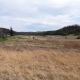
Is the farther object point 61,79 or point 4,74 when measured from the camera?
point 4,74

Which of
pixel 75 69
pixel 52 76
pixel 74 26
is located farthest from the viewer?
pixel 74 26

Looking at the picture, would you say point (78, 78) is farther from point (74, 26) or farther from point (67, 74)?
point (74, 26)

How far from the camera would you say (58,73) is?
866cm

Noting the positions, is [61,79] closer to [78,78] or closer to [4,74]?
[78,78]

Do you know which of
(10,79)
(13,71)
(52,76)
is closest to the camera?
(10,79)

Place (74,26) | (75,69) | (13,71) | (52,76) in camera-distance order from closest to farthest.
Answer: (52,76) → (13,71) → (75,69) → (74,26)

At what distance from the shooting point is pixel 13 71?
8.84 meters

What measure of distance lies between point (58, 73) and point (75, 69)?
4.87ft

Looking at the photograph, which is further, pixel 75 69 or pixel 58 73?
pixel 75 69

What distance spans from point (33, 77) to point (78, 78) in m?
1.89

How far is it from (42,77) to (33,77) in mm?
387

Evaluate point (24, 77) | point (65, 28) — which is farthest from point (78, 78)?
point (65, 28)

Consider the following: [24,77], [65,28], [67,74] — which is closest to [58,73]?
[67,74]

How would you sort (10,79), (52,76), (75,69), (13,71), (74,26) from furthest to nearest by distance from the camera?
(74,26) → (75,69) → (13,71) → (52,76) → (10,79)
